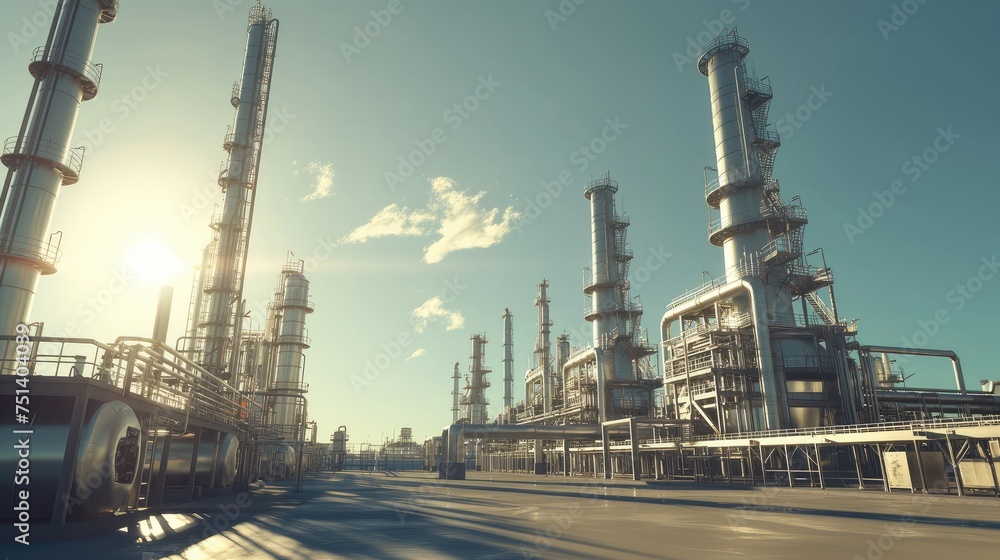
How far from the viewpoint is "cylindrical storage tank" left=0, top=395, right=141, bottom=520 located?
1040cm

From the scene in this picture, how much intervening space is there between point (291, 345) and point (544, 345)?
139 feet

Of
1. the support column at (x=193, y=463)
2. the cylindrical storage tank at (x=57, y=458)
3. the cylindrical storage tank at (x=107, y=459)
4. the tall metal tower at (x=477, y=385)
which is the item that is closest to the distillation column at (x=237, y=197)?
the support column at (x=193, y=463)

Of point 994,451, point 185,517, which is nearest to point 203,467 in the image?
point 185,517

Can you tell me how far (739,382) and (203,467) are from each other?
119ft

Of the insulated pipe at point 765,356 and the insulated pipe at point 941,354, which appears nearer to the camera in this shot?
the insulated pipe at point 765,356

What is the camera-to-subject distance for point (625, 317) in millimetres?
59812

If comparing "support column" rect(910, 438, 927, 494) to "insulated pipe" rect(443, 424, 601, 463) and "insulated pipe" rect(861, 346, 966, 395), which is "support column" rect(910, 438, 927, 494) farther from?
"insulated pipe" rect(443, 424, 601, 463)

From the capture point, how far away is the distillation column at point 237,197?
34.5 meters

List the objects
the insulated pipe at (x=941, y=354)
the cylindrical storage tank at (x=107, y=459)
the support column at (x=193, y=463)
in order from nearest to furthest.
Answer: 1. the cylindrical storage tank at (x=107, y=459)
2. the support column at (x=193, y=463)
3. the insulated pipe at (x=941, y=354)

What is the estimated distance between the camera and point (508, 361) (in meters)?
102

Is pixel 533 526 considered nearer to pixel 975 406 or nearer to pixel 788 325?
pixel 788 325

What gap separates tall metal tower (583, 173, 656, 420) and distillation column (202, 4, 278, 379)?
37.4 meters

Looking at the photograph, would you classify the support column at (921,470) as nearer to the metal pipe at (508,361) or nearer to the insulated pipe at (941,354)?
the insulated pipe at (941,354)

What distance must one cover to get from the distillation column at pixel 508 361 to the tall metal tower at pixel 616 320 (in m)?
41.9
